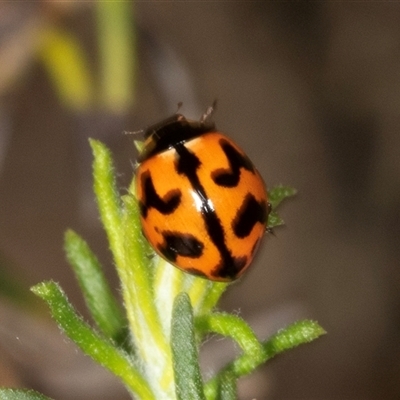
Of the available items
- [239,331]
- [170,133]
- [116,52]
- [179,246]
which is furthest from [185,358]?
[116,52]

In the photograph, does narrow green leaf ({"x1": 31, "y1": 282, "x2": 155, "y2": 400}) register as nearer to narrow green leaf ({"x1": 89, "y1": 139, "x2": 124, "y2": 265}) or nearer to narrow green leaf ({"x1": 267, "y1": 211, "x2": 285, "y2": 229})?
narrow green leaf ({"x1": 89, "y1": 139, "x2": 124, "y2": 265})

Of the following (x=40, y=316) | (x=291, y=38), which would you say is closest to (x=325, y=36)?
(x=291, y=38)

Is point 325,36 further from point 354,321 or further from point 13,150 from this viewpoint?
point 13,150

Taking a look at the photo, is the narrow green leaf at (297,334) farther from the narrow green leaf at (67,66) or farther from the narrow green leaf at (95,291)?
the narrow green leaf at (67,66)

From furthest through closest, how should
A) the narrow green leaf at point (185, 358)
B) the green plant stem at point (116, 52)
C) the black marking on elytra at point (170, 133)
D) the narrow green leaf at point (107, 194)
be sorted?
the green plant stem at point (116, 52), the black marking on elytra at point (170, 133), the narrow green leaf at point (107, 194), the narrow green leaf at point (185, 358)

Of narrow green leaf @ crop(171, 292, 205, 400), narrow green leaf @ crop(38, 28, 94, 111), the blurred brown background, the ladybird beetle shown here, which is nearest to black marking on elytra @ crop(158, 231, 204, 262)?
the ladybird beetle

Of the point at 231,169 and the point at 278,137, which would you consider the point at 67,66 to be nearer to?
the point at 278,137

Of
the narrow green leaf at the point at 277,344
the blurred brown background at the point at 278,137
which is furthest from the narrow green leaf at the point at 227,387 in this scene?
the blurred brown background at the point at 278,137

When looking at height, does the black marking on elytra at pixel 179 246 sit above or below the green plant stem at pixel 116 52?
below

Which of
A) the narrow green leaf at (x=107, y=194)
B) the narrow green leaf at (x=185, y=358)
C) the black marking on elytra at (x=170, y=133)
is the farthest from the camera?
the black marking on elytra at (x=170, y=133)
